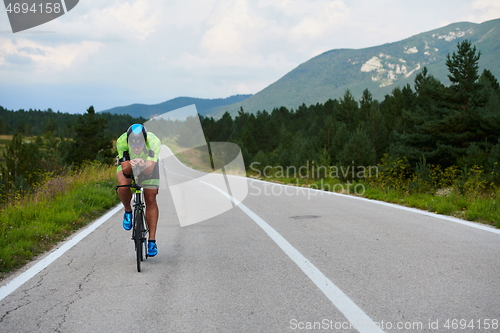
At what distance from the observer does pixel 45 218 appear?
292 inches

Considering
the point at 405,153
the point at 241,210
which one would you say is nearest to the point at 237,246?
the point at 241,210

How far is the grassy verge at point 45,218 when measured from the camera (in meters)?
5.25

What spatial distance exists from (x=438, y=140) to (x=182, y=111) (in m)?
33.9

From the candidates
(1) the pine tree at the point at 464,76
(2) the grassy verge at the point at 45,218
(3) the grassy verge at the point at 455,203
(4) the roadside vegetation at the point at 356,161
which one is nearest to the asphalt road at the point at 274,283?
(2) the grassy verge at the point at 45,218

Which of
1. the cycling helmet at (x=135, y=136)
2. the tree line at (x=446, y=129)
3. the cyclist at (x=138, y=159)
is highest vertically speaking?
the cycling helmet at (x=135, y=136)

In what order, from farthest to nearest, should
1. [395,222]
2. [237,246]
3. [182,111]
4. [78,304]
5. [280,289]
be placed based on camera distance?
[182,111], [395,222], [237,246], [280,289], [78,304]

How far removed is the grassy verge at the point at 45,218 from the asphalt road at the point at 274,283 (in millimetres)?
540

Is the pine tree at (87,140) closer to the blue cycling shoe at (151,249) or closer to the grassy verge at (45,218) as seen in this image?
the grassy verge at (45,218)

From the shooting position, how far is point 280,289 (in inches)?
150

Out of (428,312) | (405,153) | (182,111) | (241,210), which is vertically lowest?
(405,153)

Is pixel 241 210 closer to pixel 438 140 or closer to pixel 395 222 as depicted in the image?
pixel 395 222

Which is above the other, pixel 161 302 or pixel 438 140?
pixel 161 302

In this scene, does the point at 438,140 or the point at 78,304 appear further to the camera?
the point at 438,140

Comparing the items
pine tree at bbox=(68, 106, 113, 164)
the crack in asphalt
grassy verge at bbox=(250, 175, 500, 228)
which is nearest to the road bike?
the crack in asphalt
